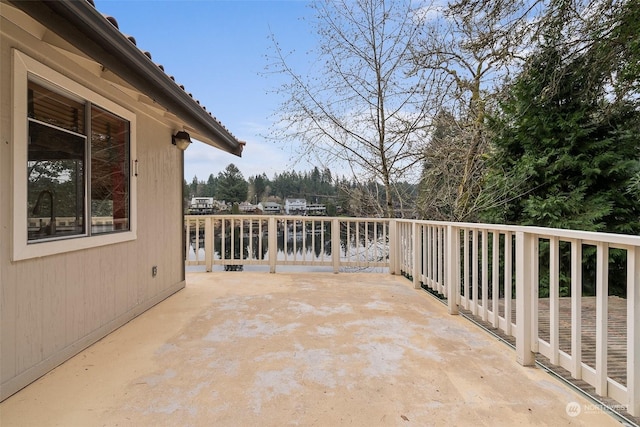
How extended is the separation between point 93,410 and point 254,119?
6192mm

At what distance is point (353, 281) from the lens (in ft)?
15.2

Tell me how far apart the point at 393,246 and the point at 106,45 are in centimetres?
433

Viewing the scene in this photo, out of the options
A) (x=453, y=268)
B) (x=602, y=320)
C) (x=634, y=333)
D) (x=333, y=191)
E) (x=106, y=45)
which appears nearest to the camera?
(x=634, y=333)

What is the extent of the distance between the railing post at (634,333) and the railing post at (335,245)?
390 centimetres

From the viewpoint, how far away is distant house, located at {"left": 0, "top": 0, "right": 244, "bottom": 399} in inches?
67.4

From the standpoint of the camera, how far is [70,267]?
7.20ft

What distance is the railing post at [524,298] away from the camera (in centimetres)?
203

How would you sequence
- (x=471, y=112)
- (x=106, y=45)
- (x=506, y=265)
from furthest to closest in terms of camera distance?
(x=471, y=112), (x=506, y=265), (x=106, y=45)

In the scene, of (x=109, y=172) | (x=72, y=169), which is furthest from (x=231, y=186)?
(x=72, y=169)

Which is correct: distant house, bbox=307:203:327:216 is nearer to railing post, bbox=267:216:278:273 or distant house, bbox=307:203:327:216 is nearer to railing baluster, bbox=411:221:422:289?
railing post, bbox=267:216:278:273

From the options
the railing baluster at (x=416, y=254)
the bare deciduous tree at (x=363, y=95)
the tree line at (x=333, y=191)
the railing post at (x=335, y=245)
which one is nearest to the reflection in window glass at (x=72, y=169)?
the railing post at (x=335, y=245)

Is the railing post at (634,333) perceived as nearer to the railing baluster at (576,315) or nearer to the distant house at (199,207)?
the railing baluster at (576,315)

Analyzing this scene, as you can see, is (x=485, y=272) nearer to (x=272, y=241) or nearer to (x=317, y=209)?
(x=272, y=241)

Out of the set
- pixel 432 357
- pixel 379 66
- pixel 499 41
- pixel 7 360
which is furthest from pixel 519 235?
pixel 379 66
